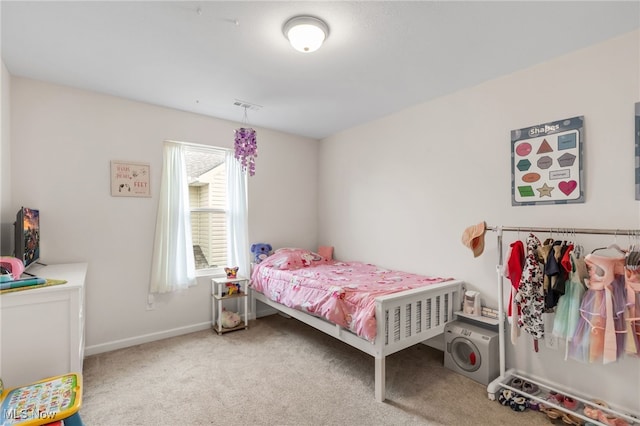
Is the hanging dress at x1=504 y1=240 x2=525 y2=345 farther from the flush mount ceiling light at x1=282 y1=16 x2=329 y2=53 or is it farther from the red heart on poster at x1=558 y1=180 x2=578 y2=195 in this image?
the flush mount ceiling light at x1=282 y1=16 x2=329 y2=53

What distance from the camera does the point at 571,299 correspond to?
6.61 feet

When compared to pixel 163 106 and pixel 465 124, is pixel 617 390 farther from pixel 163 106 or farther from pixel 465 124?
pixel 163 106

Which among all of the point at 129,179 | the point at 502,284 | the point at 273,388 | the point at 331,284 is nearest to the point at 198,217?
the point at 129,179

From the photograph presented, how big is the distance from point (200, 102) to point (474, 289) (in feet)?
10.7

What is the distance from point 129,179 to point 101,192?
27 centimetres

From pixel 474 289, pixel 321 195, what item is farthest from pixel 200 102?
pixel 474 289

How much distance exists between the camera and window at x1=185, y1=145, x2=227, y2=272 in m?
3.69

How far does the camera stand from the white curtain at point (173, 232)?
10.8 ft

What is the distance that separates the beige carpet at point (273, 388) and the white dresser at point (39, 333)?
1.67 feet

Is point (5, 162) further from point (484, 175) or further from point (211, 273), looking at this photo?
point (484, 175)

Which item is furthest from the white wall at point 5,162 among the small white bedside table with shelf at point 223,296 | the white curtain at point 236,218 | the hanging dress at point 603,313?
the hanging dress at point 603,313

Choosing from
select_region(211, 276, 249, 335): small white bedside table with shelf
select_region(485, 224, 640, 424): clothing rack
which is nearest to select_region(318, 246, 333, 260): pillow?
select_region(211, 276, 249, 335): small white bedside table with shelf

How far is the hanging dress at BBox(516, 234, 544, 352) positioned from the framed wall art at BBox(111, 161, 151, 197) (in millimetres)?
3514

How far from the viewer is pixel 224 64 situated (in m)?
2.43
